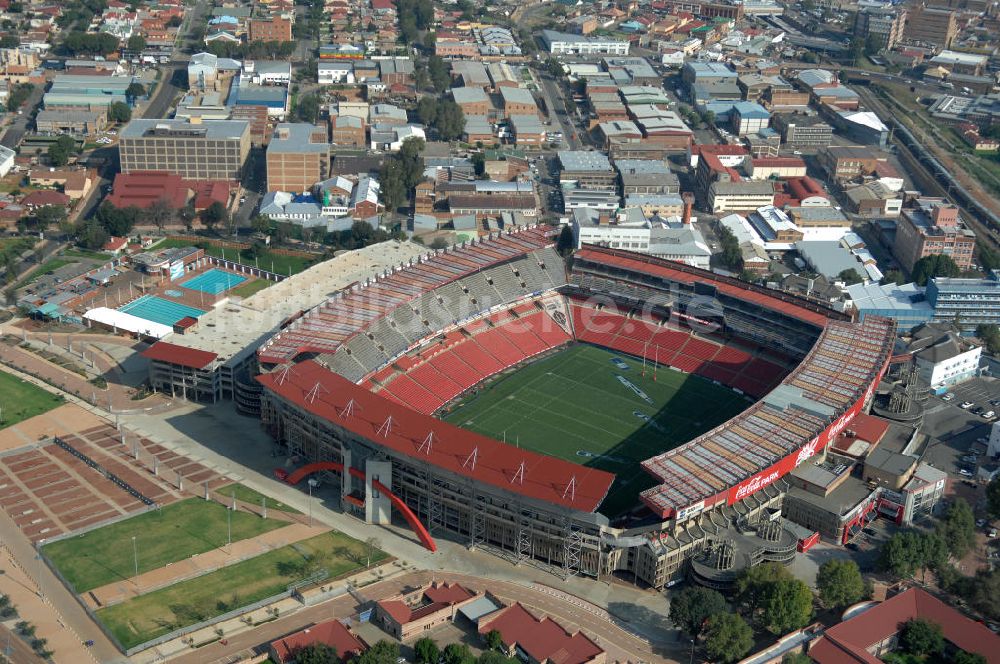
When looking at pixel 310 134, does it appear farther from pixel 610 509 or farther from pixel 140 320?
pixel 610 509

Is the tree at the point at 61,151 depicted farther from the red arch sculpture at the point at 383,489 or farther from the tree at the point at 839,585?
the tree at the point at 839,585

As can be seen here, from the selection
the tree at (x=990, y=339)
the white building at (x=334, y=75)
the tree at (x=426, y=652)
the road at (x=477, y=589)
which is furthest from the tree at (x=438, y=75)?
the tree at (x=426, y=652)

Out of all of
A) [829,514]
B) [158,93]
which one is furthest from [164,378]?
[158,93]

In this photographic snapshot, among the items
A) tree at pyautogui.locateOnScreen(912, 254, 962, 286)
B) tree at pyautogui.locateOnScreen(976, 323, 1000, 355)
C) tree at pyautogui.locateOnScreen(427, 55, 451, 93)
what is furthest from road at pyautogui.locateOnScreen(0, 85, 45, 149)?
tree at pyautogui.locateOnScreen(976, 323, 1000, 355)

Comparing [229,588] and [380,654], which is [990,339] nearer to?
[380,654]

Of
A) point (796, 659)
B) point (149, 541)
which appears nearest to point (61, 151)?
point (149, 541)
